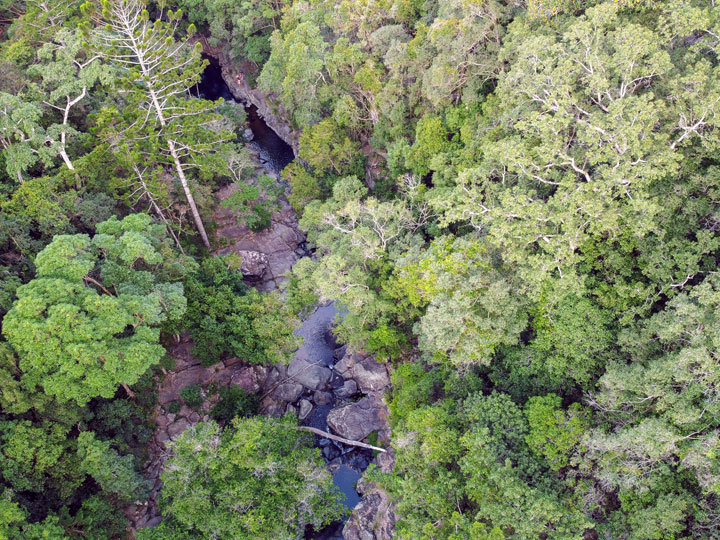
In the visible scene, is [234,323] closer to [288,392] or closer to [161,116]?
[288,392]

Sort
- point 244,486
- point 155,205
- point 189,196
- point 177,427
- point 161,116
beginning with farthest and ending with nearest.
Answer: point 189,196, point 155,205, point 161,116, point 177,427, point 244,486

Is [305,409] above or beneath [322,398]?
beneath

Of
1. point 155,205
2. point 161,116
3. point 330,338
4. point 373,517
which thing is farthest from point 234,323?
point 161,116

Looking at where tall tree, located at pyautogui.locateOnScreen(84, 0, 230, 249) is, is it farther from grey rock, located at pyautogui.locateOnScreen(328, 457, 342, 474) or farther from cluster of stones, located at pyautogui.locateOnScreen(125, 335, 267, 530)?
grey rock, located at pyautogui.locateOnScreen(328, 457, 342, 474)

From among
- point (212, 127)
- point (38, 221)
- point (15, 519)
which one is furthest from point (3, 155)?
point (15, 519)

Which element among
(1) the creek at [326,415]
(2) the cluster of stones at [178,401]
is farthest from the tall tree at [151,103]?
(1) the creek at [326,415]

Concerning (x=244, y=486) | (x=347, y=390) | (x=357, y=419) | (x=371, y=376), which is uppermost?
(x=244, y=486)
